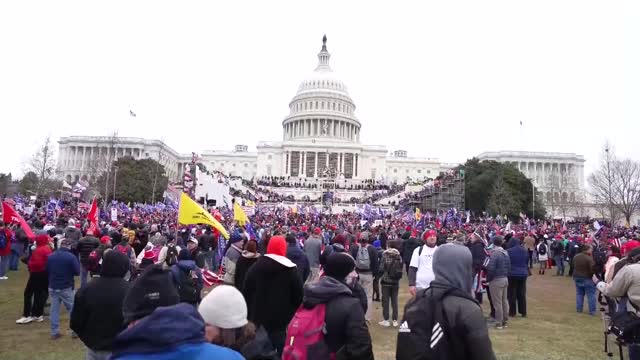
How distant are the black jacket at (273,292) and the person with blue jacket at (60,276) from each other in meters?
4.94

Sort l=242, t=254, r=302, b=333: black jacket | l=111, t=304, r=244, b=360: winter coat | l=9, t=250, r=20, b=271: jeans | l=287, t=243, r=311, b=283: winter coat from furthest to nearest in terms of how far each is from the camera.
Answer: l=9, t=250, r=20, b=271: jeans
l=287, t=243, r=311, b=283: winter coat
l=242, t=254, r=302, b=333: black jacket
l=111, t=304, r=244, b=360: winter coat

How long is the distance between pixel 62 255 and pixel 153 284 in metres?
5.10

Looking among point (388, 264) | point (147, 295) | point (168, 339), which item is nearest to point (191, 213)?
point (388, 264)

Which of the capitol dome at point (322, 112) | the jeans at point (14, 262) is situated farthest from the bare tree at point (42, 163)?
the capitol dome at point (322, 112)

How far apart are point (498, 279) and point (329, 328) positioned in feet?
24.4

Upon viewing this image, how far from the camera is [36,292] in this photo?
10000 mm

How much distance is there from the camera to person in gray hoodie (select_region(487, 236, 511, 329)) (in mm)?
10203

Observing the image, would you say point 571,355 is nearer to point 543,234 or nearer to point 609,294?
point 609,294

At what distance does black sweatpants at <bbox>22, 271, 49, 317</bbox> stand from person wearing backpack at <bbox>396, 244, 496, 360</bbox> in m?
9.10

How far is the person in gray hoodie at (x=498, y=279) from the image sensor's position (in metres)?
10.2

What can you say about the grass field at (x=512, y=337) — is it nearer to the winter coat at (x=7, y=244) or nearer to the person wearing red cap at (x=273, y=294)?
the winter coat at (x=7, y=244)

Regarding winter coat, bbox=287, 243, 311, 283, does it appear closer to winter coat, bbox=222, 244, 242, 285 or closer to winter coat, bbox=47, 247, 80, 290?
winter coat, bbox=222, 244, 242, 285

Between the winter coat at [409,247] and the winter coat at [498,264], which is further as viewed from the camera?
the winter coat at [409,247]

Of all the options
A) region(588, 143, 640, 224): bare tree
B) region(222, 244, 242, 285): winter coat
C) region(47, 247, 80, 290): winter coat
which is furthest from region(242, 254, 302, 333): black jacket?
region(588, 143, 640, 224): bare tree
